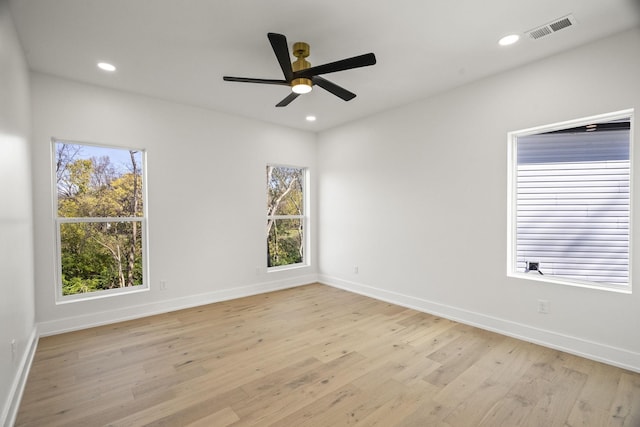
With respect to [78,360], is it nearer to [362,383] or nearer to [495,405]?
[362,383]

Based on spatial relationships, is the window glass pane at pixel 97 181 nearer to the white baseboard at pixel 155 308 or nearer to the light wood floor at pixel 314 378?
the white baseboard at pixel 155 308

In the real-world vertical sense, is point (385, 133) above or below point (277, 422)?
above

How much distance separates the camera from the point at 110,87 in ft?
12.0

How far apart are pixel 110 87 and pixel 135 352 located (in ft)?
9.90

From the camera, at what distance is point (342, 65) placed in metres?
2.38

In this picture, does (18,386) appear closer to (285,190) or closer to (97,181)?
(97,181)

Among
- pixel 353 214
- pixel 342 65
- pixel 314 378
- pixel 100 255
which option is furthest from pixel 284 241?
pixel 342 65

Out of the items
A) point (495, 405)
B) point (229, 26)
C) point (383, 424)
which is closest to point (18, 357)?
point (383, 424)

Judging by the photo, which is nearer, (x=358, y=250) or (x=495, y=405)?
(x=495, y=405)

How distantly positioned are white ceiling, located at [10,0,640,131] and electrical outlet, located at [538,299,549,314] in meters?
2.39

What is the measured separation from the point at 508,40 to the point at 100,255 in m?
4.86

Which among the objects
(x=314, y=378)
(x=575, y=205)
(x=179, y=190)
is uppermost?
(x=179, y=190)

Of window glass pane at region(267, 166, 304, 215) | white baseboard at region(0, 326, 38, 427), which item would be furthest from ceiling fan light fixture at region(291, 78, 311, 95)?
white baseboard at region(0, 326, 38, 427)

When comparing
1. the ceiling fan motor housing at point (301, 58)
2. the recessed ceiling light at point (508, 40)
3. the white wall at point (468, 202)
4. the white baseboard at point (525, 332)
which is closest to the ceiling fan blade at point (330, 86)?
the ceiling fan motor housing at point (301, 58)
